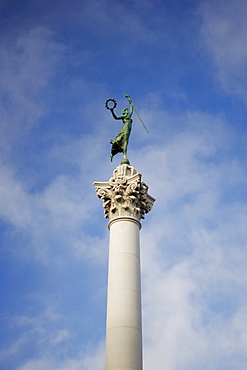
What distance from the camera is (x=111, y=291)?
31.7 meters

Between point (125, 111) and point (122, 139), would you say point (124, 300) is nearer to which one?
point (122, 139)

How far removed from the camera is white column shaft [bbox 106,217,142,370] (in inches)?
1134

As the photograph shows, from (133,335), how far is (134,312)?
4.96ft

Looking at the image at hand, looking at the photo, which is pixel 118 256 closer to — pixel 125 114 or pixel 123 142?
pixel 123 142

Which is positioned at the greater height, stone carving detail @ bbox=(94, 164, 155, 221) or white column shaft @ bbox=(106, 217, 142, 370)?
stone carving detail @ bbox=(94, 164, 155, 221)

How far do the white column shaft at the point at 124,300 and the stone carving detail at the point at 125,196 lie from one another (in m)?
0.81

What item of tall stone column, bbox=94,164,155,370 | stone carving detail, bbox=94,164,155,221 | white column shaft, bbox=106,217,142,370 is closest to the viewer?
white column shaft, bbox=106,217,142,370

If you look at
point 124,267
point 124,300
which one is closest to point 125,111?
point 124,267

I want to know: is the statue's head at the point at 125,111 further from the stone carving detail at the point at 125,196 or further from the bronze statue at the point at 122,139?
the stone carving detail at the point at 125,196

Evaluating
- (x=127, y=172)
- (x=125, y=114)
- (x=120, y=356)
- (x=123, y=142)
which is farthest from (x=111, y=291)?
(x=125, y=114)

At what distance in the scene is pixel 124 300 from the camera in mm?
30844

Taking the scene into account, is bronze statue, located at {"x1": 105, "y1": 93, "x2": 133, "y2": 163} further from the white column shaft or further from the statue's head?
the white column shaft

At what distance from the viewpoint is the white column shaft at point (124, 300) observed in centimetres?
2880

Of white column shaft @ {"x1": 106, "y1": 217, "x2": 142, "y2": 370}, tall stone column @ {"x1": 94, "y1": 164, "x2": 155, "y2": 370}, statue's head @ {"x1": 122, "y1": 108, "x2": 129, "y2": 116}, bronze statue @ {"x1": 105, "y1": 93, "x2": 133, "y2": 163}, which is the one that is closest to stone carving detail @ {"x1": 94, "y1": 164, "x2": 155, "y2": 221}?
tall stone column @ {"x1": 94, "y1": 164, "x2": 155, "y2": 370}
